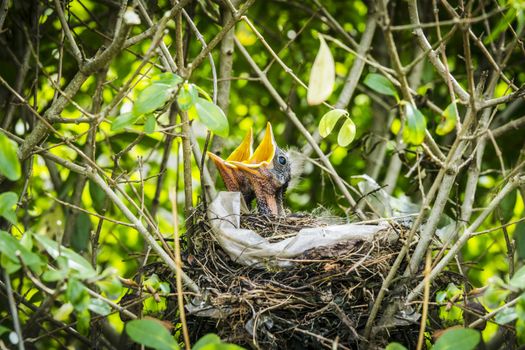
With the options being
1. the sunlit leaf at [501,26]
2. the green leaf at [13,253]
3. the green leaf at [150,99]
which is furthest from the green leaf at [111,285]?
the sunlit leaf at [501,26]

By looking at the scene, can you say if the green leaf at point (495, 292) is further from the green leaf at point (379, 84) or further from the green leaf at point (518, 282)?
the green leaf at point (379, 84)

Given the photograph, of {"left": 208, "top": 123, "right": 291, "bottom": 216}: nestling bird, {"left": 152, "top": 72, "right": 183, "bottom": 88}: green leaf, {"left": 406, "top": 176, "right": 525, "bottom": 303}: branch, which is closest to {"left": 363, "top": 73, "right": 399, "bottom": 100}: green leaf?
{"left": 406, "top": 176, "right": 525, "bottom": 303}: branch

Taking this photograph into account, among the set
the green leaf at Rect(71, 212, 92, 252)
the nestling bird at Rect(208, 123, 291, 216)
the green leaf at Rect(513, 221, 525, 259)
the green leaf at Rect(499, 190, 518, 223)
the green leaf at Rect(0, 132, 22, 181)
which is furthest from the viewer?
the green leaf at Rect(71, 212, 92, 252)

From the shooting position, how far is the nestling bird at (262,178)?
354cm

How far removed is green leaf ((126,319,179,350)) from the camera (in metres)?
2.16

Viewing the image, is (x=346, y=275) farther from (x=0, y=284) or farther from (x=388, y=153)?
(x=388, y=153)

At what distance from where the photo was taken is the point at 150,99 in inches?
A: 89.0

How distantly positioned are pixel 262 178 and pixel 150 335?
4.83 ft

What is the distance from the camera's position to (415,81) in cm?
434

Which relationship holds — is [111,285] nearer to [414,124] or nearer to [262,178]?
[414,124]

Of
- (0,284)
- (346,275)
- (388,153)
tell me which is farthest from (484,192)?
(0,284)

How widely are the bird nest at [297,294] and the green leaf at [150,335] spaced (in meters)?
0.44

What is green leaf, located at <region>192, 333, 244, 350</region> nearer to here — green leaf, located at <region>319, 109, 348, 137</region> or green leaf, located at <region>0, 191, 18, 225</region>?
green leaf, located at <region>0, 191, 18, 225</region>

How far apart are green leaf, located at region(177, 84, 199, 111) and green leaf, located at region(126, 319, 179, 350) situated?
1.84ft
